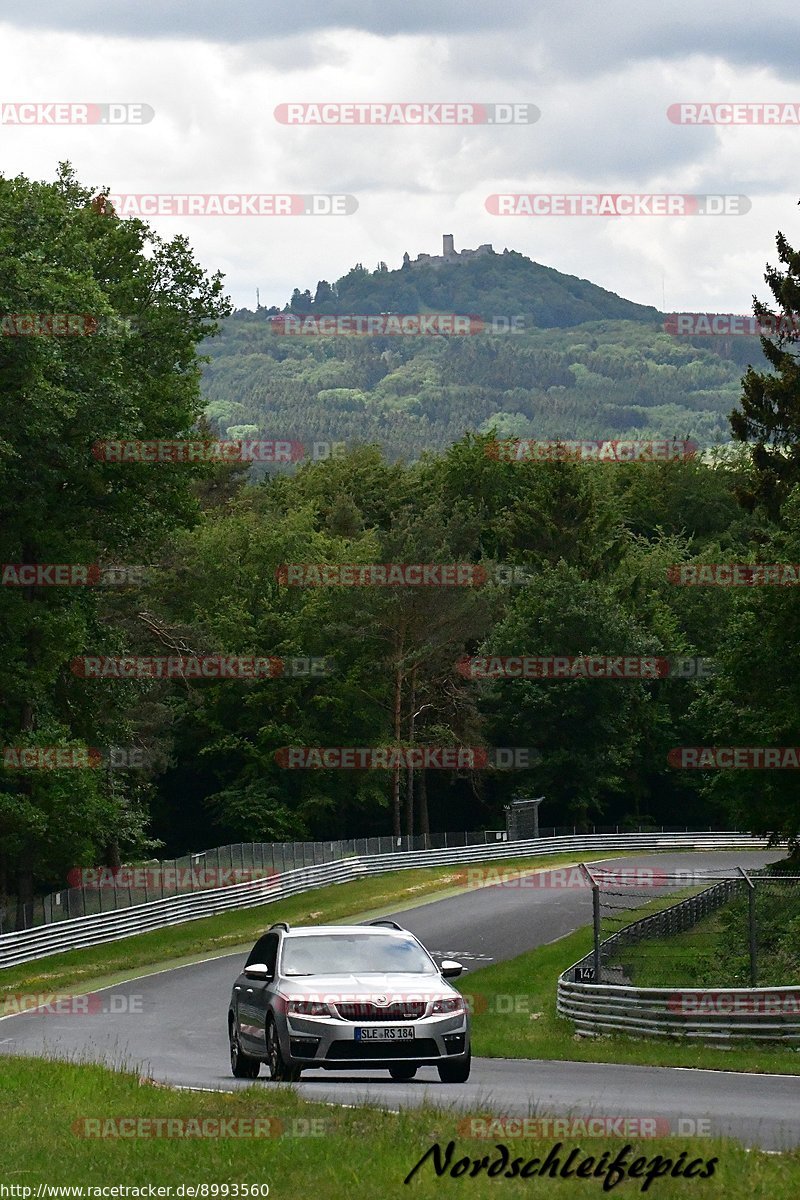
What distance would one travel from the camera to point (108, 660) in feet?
149

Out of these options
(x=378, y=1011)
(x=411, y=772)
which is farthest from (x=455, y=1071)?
(x=411, y=772)

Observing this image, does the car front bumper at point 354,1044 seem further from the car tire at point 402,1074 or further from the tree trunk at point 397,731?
the tree trunk at point 397,731

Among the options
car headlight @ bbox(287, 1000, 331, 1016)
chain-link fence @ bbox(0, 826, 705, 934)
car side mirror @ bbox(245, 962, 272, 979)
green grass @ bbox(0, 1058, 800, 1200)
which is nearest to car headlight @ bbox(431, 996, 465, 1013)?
car headlight @ bbox(287, 1000, 331, 1016)

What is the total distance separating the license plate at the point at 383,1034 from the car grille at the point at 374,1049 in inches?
1.5

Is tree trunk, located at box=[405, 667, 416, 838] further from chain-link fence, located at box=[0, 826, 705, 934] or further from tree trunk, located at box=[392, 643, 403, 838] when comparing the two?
chain-link fence, located at box=[0, 826, 705, 934]

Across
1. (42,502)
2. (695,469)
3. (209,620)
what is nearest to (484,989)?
(42,502)

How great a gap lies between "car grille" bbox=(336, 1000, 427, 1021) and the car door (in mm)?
1006

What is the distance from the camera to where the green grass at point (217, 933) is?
37.6m

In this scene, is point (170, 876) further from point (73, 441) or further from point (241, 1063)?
point (241, 1063)

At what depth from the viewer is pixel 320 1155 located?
1062cm

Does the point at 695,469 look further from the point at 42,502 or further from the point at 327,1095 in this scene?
the point at 327,1095

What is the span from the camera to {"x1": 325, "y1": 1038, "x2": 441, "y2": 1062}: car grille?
1556cm

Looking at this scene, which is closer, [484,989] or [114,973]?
[484,989]

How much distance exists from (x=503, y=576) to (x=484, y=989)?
57.0 meters
